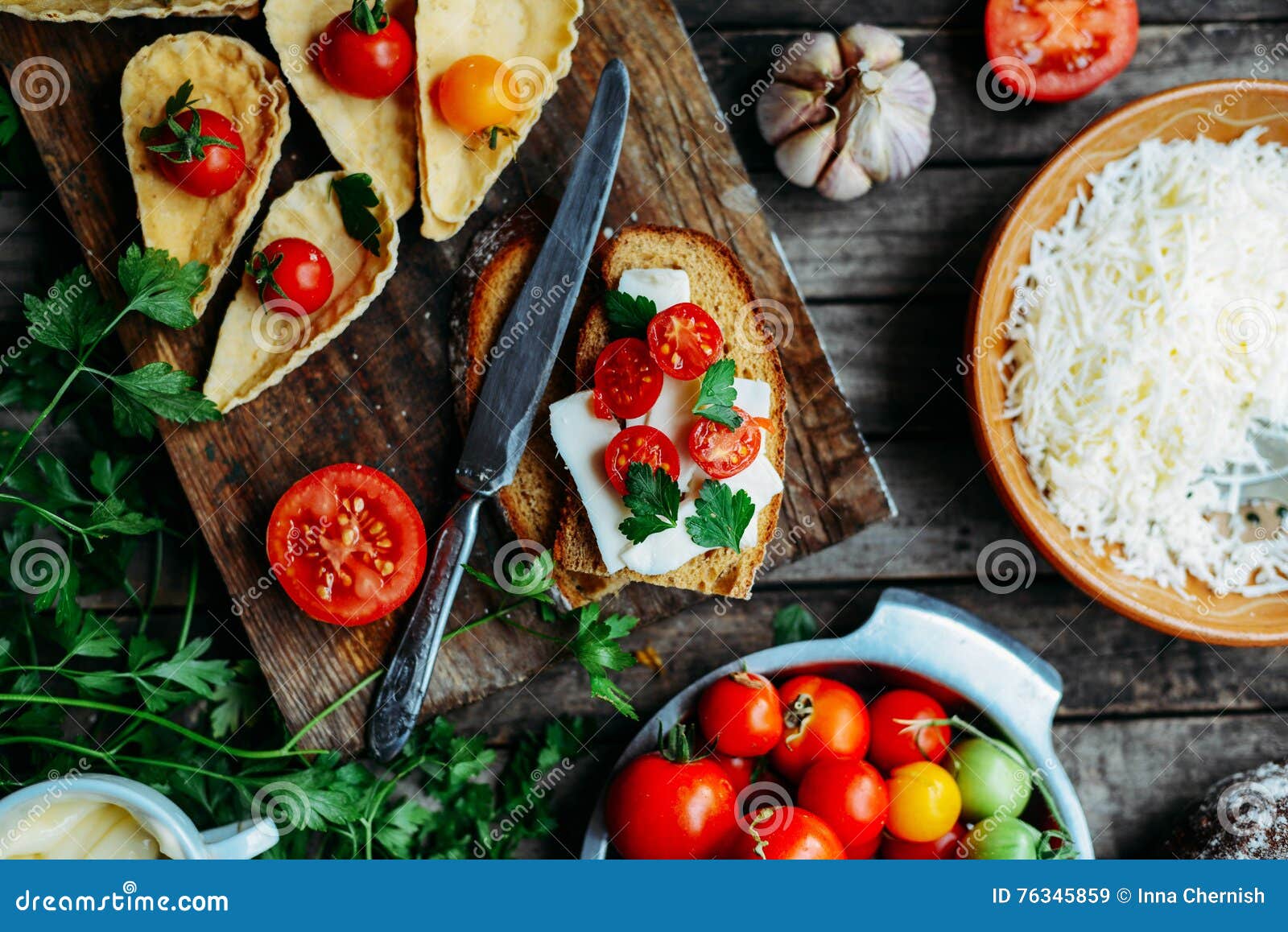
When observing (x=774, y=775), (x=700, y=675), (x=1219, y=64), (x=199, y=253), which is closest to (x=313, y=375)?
(x=199, y=253)

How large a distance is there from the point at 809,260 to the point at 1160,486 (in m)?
1.12

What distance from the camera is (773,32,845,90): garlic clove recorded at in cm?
262

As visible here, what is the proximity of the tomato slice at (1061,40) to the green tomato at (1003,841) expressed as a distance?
1.98m

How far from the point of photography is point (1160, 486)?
2559mm

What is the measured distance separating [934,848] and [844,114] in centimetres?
195

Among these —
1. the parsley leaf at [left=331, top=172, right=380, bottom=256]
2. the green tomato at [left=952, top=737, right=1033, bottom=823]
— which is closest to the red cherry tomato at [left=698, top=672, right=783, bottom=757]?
the green tomato at [left=952, top=737, right=1033, bottom=823]

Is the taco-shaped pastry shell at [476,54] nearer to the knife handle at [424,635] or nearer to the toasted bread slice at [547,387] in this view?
the toasted bread slice at [547,387]

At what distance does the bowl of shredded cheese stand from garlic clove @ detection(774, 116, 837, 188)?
52cm

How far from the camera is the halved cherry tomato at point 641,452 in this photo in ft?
7.89
